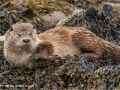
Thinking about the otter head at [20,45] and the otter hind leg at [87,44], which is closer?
the otter head at [20,45]

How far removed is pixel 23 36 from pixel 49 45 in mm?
490

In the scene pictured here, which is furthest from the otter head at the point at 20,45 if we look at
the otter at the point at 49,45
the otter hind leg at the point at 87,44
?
the otter hind leg at the point at 87,44

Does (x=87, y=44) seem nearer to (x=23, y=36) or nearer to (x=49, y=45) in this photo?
(x=49, y=45)

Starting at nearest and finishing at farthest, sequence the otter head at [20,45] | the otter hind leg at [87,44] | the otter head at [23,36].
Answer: the otter head at [23,36] → the otter head at [20,45] → the otter hind leg at [87,44]

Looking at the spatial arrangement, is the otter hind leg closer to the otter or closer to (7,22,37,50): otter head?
the otter

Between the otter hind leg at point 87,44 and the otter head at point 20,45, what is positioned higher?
the otter head at point 20,45

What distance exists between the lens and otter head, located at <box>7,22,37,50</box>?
21.4ft

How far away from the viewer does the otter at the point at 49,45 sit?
670 cm

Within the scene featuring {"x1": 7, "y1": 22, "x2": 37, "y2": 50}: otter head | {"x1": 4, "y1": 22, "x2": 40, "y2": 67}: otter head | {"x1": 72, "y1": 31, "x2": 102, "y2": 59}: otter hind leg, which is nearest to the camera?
{"x1": 7, "y1": 22, "x2": 37, "y2": 50}: otter head

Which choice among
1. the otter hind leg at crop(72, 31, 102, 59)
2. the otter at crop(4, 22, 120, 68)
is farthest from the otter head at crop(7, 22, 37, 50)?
the otter hind leg at crop(72, 31, 102, 59)

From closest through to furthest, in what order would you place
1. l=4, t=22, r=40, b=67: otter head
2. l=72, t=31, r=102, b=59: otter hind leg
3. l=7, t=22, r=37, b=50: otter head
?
l=7, t=22, r=37, b=50: otter head, l=4, t=22, r=40, b=67: otter head, l=72, t=31, r=102, b=59: otter hind leg

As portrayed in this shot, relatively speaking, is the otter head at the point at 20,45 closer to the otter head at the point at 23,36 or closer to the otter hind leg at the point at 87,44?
the otter head at the point at 23,36

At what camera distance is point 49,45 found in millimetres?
6941

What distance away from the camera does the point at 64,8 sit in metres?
11.3
